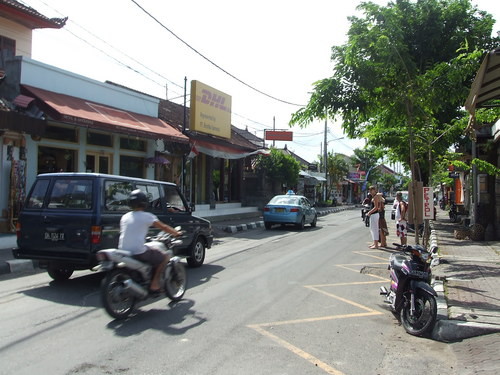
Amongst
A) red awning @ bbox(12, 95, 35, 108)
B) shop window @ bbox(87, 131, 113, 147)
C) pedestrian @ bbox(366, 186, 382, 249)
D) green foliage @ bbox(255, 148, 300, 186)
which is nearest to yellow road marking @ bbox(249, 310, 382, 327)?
pedestrian @ bbox(366, 186, 382, 249)

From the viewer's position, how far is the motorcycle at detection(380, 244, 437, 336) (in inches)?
208

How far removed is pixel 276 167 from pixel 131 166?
12803 millimetres

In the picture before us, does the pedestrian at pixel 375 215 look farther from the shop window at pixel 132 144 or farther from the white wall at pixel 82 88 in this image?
the white wall at pixel 82 88

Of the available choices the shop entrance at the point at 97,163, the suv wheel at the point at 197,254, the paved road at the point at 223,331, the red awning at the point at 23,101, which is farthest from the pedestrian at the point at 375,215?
the red awning at the point at 23,101

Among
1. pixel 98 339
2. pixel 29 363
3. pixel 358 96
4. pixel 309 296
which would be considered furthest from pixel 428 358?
pixel 358 96

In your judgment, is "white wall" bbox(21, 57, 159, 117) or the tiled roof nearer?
"white wall" bbox(21, 57, 159, 117)

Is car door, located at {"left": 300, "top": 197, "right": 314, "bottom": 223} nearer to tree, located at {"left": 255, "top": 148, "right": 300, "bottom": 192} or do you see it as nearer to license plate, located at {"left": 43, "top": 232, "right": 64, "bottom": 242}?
tree, located at {"left": 255, "top": 148, "right": 300, "bottom": 192}

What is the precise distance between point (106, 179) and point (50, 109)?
5991 mm

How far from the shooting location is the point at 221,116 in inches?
859

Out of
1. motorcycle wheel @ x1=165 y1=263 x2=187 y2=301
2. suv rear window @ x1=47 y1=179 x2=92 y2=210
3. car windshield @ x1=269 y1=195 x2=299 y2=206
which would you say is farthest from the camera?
car windshield @ x1=269 y1=195 x2=299 y2=206

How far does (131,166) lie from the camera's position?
16.9 m

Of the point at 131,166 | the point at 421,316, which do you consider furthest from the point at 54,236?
the point at 131,166

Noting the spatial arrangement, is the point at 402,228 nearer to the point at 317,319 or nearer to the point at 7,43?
the point at 317,319

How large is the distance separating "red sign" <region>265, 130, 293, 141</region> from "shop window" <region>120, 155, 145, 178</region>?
24541mm
